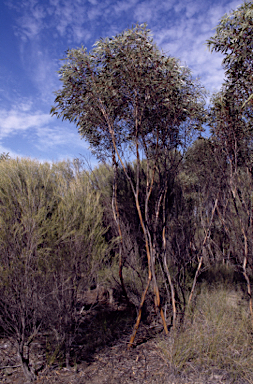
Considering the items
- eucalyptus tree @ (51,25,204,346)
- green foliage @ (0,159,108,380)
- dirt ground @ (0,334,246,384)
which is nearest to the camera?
dirt ground @ (0,334,246,384)

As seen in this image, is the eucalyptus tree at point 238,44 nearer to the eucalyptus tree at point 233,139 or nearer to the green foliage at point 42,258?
the eucalyptus tree at point 233,139

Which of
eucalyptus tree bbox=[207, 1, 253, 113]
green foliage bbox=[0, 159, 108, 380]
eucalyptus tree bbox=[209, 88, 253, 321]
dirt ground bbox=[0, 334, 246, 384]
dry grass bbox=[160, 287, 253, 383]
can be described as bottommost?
dirt ground bbox=[0, 334, 246, 384]

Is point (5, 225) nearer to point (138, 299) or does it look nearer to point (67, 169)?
point (138, 299)

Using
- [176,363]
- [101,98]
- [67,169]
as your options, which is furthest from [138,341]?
[67,169]

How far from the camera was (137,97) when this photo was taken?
488 centimetres

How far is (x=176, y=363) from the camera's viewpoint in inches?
143

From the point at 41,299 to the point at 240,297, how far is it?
5101mm

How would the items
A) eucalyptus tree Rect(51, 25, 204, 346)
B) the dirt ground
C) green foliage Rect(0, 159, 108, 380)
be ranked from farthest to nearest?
1. eucalyptus tree Rect(51, 25, 204, 346)
2. green foliage Rect(0, 159, 108, 380)
3. the dirt ground

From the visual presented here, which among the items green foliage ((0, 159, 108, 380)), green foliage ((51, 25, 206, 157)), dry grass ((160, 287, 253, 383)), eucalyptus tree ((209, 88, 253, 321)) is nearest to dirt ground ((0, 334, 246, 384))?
dry grass ((160, 287, 253, 383))

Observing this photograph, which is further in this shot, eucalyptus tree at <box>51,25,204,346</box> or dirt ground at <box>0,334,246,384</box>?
eucalyptus tree at <box>51,25,204,346</box>

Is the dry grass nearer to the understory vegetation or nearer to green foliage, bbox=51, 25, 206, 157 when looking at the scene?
the understory vegetation

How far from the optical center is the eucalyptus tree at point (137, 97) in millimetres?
4770

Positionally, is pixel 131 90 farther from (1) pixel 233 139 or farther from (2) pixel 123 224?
(2) pixel 123 224

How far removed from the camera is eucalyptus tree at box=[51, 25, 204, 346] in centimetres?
477
